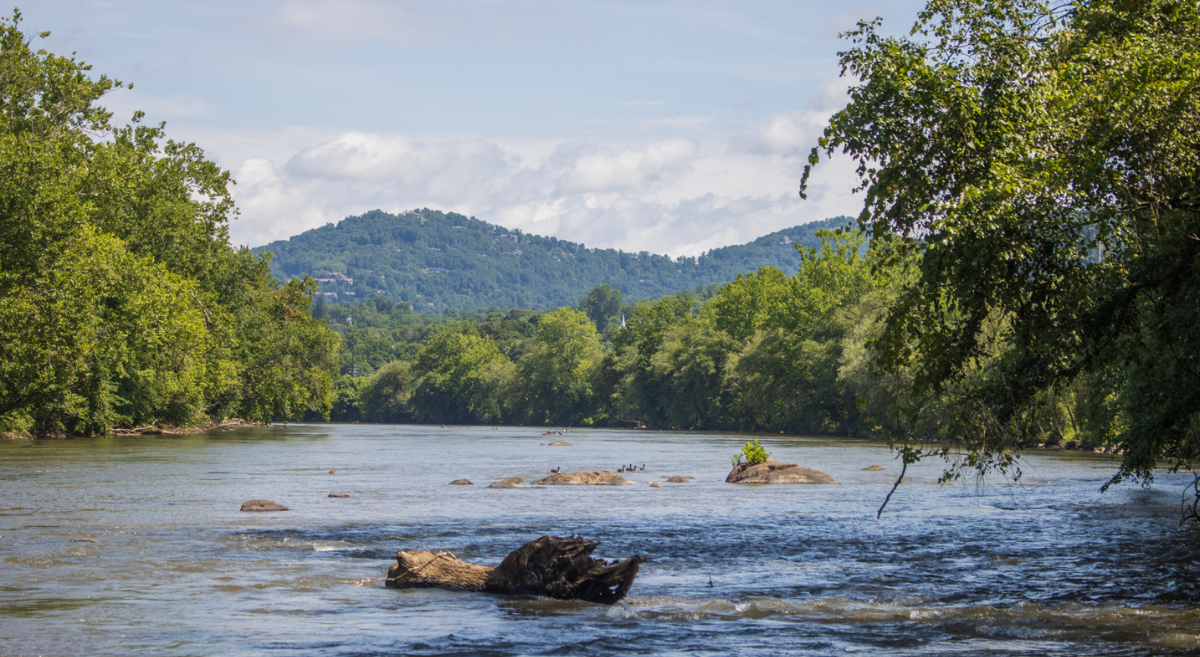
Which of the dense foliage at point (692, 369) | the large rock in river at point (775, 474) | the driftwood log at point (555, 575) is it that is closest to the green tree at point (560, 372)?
the dense foliage at point (692, 369)

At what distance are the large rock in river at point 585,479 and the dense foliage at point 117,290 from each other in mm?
21607

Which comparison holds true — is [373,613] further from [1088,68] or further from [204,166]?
[204,166]

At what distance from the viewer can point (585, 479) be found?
121ft

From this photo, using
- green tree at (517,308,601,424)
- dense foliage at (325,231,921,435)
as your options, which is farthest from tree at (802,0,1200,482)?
green tree at (517,308,601,424)

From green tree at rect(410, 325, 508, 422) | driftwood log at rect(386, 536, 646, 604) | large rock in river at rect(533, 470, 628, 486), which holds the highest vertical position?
green tree at rect(410, 325, 508, 422)

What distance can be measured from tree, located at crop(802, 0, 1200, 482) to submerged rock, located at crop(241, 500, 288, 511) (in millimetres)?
17961

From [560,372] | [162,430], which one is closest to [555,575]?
[162,430]

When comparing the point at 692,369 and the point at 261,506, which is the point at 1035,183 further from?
the point at 692,369

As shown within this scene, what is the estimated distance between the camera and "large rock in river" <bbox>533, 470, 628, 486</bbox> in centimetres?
3662

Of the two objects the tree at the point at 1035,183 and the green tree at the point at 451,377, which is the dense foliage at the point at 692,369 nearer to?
the green tree at the point at 451,377

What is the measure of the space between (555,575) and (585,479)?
21.9 m

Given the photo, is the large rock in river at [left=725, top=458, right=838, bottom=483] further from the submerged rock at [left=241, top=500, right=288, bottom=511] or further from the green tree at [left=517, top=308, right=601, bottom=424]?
the green tree at [left=517, top=308, right=601, bottom=424]

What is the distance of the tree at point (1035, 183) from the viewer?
12578mm

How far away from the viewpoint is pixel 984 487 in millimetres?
35406
